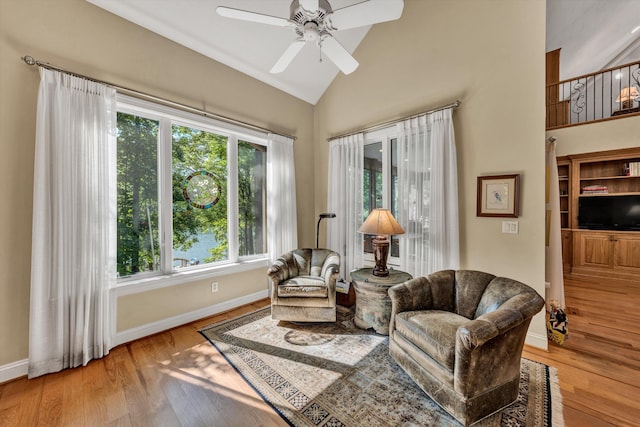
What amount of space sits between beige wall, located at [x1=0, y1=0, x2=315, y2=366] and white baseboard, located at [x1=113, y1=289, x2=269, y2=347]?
0.21ft

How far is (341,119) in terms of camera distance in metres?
4.01

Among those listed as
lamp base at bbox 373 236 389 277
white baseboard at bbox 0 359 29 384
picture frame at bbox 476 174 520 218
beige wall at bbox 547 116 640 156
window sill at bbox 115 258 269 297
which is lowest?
white baseboard at bbox 0 359 29 384

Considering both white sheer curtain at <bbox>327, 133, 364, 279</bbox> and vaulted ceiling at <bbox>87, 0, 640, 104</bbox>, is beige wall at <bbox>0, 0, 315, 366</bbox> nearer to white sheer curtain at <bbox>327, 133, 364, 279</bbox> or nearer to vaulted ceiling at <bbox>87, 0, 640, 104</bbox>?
vaulted ceiling at <bbox>87, 0, 640, 104</bbox>

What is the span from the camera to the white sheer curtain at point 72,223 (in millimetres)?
1980

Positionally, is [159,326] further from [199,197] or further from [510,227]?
[510,227]

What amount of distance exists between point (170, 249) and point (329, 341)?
2.08 m

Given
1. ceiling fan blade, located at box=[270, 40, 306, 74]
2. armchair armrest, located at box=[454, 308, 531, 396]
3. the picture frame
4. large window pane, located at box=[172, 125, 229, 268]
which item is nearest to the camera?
armchair armrest, located at box=[454, 308, 531, 396]

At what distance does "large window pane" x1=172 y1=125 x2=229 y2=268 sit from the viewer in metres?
2.98

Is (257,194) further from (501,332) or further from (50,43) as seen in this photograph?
(501,332)

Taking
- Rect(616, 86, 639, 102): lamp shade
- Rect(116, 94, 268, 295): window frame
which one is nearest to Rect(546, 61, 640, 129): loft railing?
Rect(616, 86, 639, 102): lamp shade

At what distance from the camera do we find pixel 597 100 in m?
5.73

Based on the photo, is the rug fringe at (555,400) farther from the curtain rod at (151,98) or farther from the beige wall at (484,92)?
the curtain rod at (151,98)

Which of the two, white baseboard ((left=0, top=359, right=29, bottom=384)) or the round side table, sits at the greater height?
the round side table

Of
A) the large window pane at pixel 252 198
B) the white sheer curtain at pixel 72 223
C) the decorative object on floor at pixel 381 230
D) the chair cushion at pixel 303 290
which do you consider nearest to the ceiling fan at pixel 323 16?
the white sheer curtain at pixel 72 223
